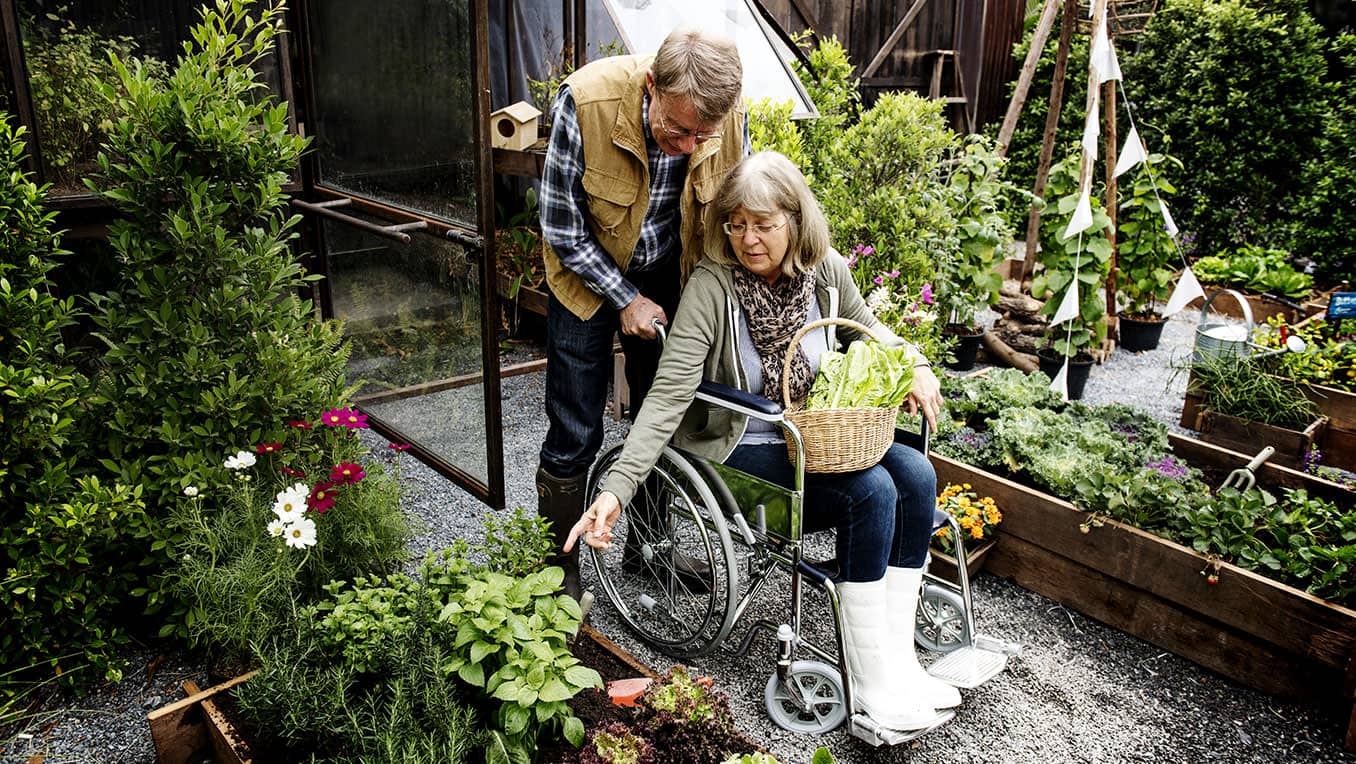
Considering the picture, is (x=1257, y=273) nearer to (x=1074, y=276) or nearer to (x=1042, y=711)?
(x=1074, y=276)

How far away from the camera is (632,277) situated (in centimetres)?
254

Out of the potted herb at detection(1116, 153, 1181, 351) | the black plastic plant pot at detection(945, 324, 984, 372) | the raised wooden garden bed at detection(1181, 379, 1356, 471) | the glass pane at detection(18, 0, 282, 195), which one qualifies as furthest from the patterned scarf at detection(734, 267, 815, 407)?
the potted herb at detection(1116, 153, 1181, 351)

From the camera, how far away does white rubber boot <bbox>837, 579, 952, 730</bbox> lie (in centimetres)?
212

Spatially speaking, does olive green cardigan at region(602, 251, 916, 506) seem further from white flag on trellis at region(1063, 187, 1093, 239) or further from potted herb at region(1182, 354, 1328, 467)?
white flag on trellis at region(1063, 187, 1093, 239)

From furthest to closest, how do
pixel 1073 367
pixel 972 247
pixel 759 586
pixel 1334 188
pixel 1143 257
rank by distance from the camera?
pixel 1334 188
pixel 1143 257
pixel 972 247
pixel 1073 367
pixel 759 586

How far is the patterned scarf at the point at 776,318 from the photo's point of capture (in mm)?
2311

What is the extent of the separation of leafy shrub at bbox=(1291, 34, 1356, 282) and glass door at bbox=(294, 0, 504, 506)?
6379 millimetres

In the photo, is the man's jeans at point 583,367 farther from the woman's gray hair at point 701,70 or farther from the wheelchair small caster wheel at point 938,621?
the wheelchair small caster wheel at point 938,621

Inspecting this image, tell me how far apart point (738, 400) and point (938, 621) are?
948 mm

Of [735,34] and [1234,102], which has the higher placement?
[735,34]

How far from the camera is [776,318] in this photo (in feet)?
7.62

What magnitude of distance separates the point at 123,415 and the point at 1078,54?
800cm

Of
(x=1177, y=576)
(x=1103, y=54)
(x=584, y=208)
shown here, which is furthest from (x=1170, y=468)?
(x=1103, y=54)

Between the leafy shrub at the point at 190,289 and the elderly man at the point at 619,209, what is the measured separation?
76 cm
